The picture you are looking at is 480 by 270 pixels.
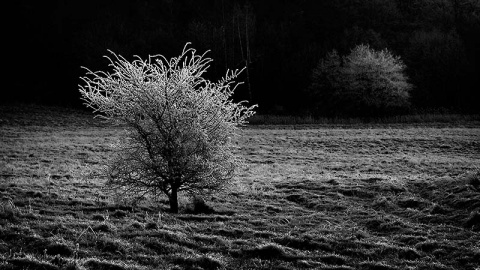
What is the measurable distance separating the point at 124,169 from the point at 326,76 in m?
55.0

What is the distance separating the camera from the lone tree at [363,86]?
61.8 meters

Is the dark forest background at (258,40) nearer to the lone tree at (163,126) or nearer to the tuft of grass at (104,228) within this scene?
the lone tree at (163,126)

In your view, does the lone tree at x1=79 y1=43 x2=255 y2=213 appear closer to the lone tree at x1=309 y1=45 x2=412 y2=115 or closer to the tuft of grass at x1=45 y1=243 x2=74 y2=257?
the tuft of grass at x1=45 y1=243 x2=74 y2=257

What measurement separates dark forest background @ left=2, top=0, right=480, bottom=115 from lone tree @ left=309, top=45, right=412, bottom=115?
282cm

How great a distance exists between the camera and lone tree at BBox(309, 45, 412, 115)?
61.8 meters

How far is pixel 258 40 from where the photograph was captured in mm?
79750

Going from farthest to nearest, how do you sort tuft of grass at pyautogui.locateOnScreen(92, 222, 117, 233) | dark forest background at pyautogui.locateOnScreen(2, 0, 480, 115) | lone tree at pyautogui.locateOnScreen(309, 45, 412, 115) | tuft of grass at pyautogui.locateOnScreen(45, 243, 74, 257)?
dark forest background at pyautogui.locateOnScreen(2, 0, 480, 115), lone tree at pyautogui.locateOnScreen(309, 45, 412, 115), tuft of grass at pyautogui.locateOnScreen(92, 222, 117, 233), tuft of grass at pyautogui.locateOnScreen(45, 243, 74, 257)

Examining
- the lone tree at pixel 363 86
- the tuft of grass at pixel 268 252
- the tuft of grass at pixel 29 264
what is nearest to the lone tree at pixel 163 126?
the tuft of grass at pixel 268 252

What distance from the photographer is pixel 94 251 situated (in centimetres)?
1102

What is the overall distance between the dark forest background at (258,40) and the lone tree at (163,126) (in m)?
46.1

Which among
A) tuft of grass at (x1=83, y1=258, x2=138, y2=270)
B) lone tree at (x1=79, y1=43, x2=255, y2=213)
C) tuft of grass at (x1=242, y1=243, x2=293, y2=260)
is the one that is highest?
lone tree at (x1=79, y1=43, x2=255, y2=213)

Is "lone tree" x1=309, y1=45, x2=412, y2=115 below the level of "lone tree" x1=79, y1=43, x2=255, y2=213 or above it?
above

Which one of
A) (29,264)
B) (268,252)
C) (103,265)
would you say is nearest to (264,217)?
(268,252)

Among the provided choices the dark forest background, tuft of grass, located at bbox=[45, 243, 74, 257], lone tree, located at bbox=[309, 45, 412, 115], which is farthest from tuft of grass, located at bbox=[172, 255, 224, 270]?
lone tree, located at bbox=[309, 45, 412, 115]
